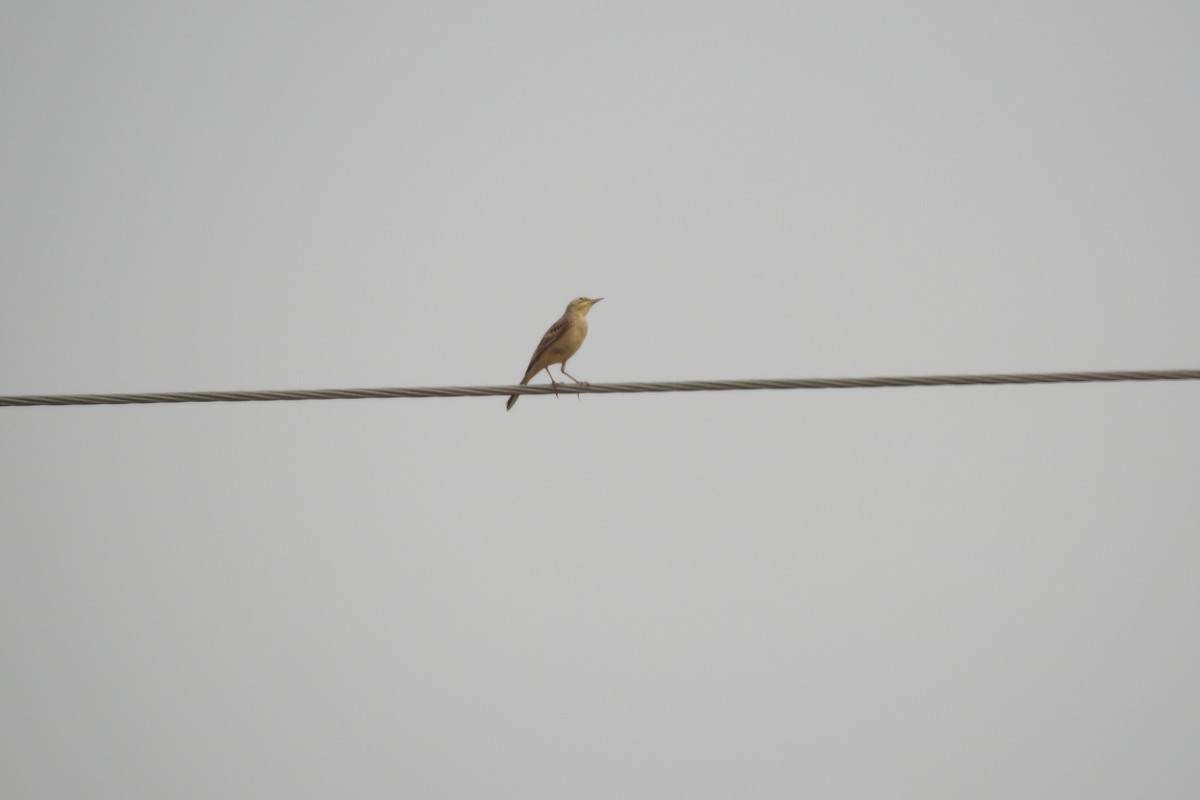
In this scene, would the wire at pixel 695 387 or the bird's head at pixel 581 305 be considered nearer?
the wire at pixel 695 387

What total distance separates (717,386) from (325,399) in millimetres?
2179

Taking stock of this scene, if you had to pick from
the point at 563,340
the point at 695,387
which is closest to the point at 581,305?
the point at 563,340

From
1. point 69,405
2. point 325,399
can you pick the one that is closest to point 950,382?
point 325,399

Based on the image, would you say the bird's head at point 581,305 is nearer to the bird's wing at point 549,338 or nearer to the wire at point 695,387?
the bird's wing at point 549,338

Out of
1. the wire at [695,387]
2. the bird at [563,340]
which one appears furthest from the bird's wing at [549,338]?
the wire at [695,387]

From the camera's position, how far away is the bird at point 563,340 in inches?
452

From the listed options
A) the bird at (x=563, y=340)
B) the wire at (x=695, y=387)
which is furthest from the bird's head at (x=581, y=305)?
the wire at (x=695, y=387)

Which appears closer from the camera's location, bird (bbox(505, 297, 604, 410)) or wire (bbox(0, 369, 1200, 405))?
wire (bbox(0, 369, 1200, 405))

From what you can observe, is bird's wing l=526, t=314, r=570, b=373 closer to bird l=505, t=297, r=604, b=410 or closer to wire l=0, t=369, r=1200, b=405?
bird l=505, t=297, r=604, b=410

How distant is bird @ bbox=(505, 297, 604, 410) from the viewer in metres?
11.5

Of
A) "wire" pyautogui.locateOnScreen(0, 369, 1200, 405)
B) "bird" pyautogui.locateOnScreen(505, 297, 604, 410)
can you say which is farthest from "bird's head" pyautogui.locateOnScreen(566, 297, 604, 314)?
"wire" pyautogui.locateOnScreen(0, 369, 1200, 405)

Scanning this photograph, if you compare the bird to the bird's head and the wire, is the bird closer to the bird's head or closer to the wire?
the bird's head

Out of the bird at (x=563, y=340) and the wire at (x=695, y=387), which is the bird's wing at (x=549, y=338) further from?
the wire at (x=695, y=387)

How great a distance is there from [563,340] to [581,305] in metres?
0.47
